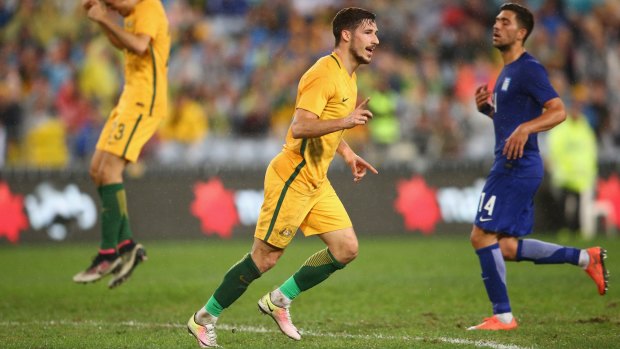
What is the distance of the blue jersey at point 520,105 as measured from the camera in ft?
25.9

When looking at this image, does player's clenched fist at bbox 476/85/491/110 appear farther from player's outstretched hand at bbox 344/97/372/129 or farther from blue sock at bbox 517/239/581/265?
player's outstretched hand at bbox 344/97/372/129

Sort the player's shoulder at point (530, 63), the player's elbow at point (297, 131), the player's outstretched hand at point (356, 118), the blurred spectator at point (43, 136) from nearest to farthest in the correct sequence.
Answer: the player's outstretched hand at point (356, 118), the player's elbow at point (297, 131), the player's shoulder at point (530, 63), the blurred spectator at point (43, 136)

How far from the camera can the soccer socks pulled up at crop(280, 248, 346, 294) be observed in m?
7.24

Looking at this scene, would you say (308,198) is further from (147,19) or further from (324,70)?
(147,19)

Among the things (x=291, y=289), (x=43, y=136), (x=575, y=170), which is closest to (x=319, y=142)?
(x=291, y=289)

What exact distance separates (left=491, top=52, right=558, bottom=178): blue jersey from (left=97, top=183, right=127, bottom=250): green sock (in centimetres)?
323

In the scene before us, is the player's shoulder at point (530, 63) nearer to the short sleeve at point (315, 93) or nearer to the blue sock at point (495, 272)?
the blue sock at point (495, 272)

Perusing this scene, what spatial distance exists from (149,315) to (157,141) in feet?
28.0

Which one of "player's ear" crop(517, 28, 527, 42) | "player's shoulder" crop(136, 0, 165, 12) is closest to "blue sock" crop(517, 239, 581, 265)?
"player's ear" crop(517, 28, 527, 42)

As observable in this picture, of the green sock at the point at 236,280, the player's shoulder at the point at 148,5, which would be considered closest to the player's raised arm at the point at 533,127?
the green sock at the point at 236,280

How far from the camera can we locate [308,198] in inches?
278

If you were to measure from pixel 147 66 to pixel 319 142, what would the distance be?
7.77ft

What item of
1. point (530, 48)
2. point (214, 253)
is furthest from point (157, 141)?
point (530, 48)

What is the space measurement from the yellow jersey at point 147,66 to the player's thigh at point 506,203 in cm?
298
